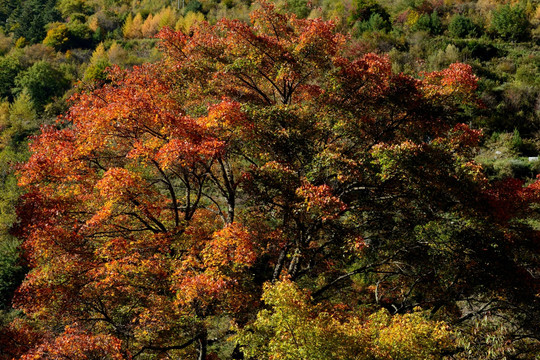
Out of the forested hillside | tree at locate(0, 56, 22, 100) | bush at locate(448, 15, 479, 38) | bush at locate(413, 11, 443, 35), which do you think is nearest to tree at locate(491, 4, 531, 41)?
bush at locate(448, 15, 479, 38)

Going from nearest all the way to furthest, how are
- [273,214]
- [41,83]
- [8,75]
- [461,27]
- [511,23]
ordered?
[273,214] < [511,23] < [461,27] < [41,83] < [8,75]

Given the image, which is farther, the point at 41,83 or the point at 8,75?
the point at 8,75

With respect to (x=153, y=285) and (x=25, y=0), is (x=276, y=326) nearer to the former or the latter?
(x=153, y=285)

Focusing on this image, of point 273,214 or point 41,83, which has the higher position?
point 273,214

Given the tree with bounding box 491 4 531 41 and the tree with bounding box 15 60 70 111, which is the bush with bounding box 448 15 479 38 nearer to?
the tree with bounding box 491 4 531 41

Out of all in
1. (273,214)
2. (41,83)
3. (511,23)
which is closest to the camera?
(273,214)

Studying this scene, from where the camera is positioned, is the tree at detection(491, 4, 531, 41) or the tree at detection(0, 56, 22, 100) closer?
the tree at detection(491, 4, 531, 41)

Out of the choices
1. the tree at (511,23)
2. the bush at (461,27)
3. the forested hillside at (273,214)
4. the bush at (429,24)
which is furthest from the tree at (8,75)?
the tree at (511,23)

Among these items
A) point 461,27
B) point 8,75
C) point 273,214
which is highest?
point 461,27

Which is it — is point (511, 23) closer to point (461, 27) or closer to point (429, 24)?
point (461, 27)

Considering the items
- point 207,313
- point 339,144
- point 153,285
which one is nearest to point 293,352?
point 207,313

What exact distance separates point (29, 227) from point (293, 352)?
7848 mm

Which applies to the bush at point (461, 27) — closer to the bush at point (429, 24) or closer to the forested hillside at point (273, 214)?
the bush at point (429, 24)

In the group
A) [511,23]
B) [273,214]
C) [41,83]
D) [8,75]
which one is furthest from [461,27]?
[8,75]
